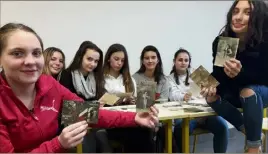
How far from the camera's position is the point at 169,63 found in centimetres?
406

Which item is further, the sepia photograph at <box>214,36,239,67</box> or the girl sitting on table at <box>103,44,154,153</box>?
the girl sitting on table at <box>103,44,154,153</box>

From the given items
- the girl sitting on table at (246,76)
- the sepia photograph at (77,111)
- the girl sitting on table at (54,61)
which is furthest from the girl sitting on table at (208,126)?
the sepia photograph at (77,111)

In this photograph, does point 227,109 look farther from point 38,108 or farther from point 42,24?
point 42,24

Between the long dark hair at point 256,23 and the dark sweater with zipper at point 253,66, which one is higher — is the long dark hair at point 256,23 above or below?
above

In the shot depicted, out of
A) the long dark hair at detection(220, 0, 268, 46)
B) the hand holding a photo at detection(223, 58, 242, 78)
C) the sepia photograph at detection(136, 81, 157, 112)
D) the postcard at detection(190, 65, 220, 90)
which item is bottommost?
the sepia photograph at detection(136, 81, 157, 112)

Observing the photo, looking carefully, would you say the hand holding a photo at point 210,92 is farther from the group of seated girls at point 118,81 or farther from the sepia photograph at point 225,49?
Result: the group of seated girls at point 118,81

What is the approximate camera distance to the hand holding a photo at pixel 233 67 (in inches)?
71.2

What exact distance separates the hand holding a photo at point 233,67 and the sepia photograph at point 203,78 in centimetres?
12

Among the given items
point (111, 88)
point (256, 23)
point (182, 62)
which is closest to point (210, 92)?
point (256, 23)

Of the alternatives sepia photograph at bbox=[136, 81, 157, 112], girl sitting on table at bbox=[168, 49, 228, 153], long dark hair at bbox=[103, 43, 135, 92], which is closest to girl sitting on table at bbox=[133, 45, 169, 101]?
girl sitting on table at bbox=[168, 49, 228, 153]

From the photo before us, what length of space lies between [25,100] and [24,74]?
140mm

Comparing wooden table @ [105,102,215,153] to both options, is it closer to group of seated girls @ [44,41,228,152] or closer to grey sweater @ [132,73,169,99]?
group of seated girls @ [44,41,228,152]

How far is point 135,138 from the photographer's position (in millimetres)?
2426

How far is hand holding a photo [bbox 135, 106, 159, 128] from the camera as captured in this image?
1458mm
